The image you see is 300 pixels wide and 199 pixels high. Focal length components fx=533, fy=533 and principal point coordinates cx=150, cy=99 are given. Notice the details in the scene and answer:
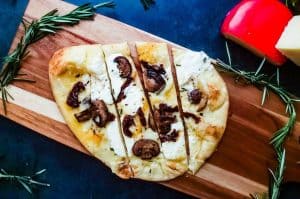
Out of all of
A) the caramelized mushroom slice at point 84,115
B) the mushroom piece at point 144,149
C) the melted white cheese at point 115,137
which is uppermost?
the caramelized mushroom slice at point 84,115

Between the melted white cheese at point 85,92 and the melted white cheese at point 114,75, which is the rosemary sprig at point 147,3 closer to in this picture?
the melted white cheese at point 114,75

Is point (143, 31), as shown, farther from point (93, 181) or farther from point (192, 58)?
point (93, 181)

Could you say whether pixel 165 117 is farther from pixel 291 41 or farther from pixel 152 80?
pixel 291 41

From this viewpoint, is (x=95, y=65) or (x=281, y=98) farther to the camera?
(x=281, y=98)

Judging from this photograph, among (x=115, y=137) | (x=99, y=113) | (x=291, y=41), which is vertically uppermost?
(x=291, y=41)

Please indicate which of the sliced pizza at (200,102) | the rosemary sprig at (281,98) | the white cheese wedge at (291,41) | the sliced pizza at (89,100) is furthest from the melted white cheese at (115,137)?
the white cheese wedge at (291,41)

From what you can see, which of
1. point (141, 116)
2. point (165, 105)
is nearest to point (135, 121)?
point (141, 116)

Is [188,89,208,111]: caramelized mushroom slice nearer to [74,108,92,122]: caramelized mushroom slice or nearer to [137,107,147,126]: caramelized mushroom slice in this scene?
[137,107,147,126]: caramelized mushroom slice
